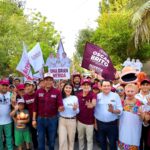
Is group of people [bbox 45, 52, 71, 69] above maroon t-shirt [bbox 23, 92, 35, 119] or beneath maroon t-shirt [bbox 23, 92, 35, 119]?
above

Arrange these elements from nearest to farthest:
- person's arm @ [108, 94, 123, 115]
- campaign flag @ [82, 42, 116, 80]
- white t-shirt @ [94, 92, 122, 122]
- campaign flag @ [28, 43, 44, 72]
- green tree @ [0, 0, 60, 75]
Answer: person's arm @ [108, 94, 123, 115] → white t-shirt @ [94, 92, 122, 122] → campaign flag @ [82, 42, 116, 80] → campaign flag @ [28, 43, 44, 72] → green tree @ [0, 0, 60, 75]

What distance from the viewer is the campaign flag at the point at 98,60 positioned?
31.6 ft

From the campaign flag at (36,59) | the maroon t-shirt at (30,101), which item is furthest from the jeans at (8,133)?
the campaign flag at (36,59)

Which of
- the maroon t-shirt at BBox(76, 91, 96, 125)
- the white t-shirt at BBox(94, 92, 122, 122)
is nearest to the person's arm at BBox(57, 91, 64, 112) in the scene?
the maroon t-shirt at BBox(76, 91, 96, 125)

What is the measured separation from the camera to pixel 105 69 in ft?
31.6

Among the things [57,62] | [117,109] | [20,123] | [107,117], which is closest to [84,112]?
[107,117]

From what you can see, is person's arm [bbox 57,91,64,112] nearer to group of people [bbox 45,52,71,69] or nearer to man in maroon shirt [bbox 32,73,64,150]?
man in maroon shirt [bbox 32,73,64,150]

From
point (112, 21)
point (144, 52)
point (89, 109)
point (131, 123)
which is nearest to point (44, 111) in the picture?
point (89, 109)

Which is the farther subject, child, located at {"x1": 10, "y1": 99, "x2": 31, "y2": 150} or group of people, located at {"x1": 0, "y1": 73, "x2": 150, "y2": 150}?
child, located at {"x1": 10, "y1": 99, "x2": 31, "y2": 150}

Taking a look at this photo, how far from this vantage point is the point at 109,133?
743 centimetres

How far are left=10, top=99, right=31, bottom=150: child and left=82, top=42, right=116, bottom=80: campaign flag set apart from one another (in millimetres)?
2325

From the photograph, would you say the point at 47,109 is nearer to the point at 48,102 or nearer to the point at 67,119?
the point at 48,102

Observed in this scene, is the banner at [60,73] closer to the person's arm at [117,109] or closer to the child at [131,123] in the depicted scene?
the person's arm at [117,109]

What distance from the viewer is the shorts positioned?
8.33 metres
